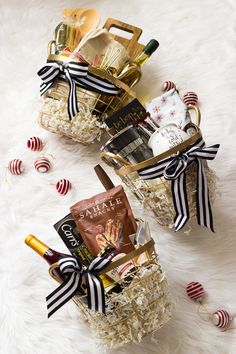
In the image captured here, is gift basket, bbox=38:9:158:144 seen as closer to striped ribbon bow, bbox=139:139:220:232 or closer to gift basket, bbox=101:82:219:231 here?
gift basket, bbox=101:82:219:231

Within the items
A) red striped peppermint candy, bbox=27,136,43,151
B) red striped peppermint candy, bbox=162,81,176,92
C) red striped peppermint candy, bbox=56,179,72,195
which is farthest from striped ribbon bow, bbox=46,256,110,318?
red striped peppermint candy, bbox=162,81,176,92

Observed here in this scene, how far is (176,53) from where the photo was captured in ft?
4.85

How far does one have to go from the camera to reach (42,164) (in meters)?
1.31

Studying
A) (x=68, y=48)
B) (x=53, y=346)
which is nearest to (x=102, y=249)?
(x=53, y=346)

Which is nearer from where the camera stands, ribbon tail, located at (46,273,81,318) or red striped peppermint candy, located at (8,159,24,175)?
ribbon tail, located at (46,273,81,318)

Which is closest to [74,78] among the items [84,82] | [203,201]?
[84,82]

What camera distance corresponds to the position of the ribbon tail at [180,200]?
103cm

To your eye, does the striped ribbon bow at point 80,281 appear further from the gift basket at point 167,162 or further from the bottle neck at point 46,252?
the gift basket at point 167,162

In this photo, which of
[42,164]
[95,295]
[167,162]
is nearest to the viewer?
[95,295]

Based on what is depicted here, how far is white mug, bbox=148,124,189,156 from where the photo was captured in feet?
3.47

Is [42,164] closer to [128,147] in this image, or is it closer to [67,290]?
[128,147]

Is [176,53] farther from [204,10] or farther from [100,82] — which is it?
[100,82]

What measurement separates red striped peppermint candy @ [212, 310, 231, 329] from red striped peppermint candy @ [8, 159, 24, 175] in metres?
0.57

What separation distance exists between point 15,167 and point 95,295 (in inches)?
20.1
